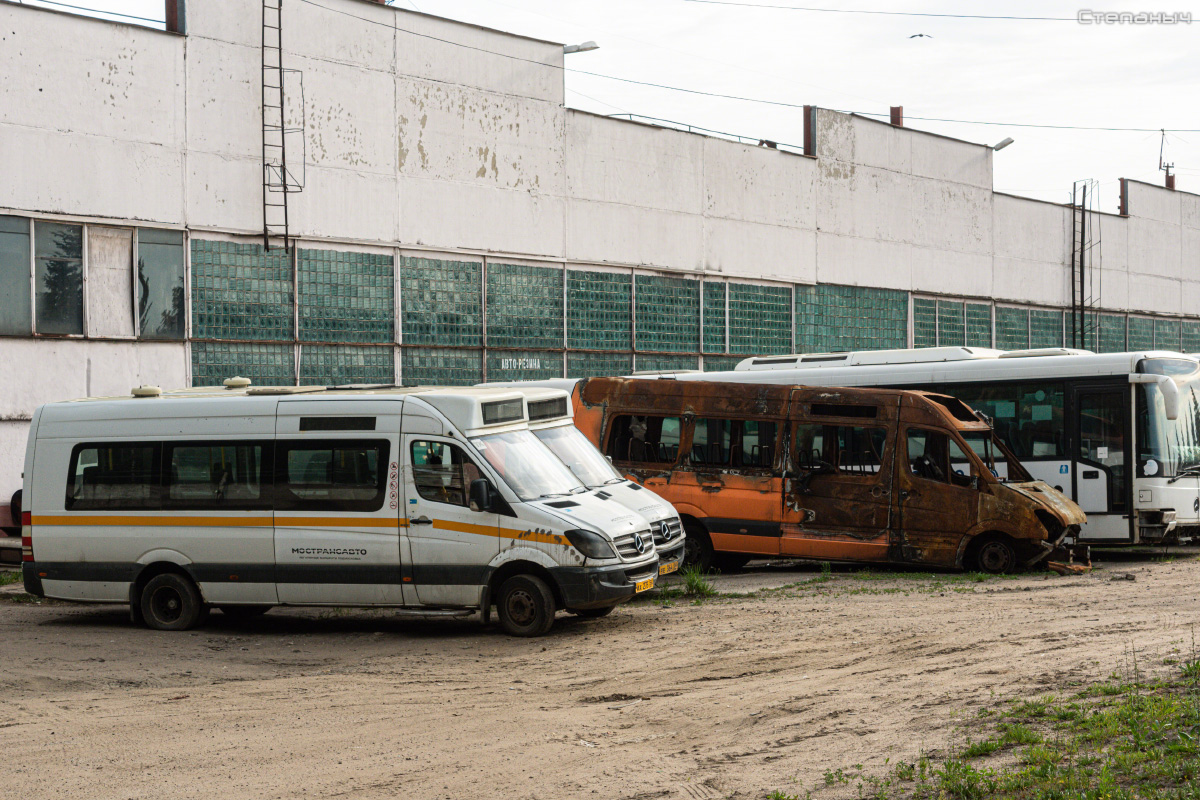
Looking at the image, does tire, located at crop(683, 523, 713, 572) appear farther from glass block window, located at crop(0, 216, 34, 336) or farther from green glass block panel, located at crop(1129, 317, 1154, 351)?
green glass block panel, located at crop(1129, 317, 1154, 351)

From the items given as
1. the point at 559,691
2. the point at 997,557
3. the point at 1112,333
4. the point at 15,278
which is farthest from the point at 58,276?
the point at 1112,333

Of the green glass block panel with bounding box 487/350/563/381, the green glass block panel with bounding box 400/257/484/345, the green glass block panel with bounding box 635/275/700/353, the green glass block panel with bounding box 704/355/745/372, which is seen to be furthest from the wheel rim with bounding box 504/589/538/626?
the green glass block panel with bounding box 704/355/745/372

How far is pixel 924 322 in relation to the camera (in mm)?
36625

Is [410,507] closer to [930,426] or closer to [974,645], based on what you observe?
[974,645]

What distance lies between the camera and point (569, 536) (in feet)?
39.0

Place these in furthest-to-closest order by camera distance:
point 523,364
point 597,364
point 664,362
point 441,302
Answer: point 664,362, point 597,364, point 523,364, point 441,302

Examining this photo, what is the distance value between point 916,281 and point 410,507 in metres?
26.7

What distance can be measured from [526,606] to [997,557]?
265 inches

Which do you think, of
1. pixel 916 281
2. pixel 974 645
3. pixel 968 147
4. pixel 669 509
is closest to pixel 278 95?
pixel 669 509

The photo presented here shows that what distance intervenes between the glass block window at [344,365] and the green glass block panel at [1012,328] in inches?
872

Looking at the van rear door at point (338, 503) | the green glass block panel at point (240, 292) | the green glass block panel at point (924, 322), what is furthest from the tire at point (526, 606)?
the green glass block panel at point (924, 322)

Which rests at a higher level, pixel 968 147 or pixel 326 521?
pixel 968 147

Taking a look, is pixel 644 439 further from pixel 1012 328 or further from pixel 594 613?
pixel 1012 328

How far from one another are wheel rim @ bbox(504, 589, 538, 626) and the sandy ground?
296 mm
